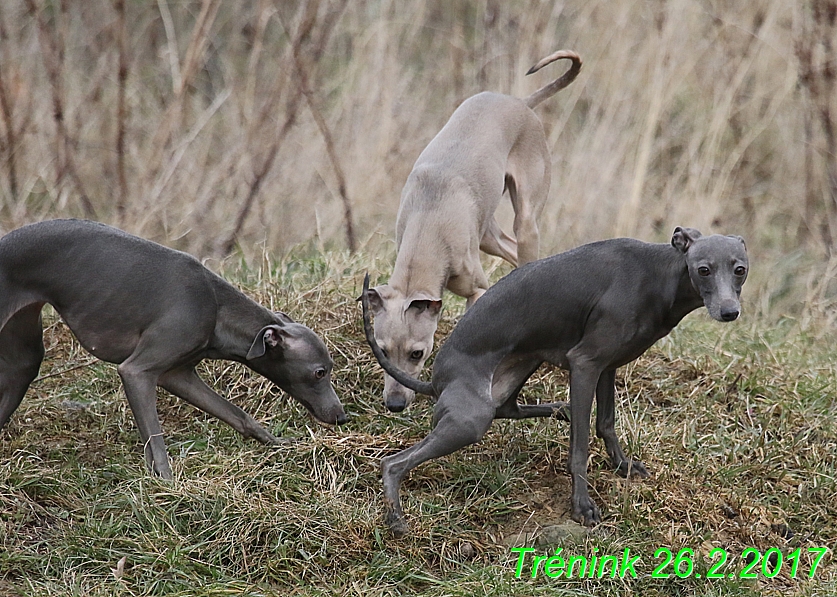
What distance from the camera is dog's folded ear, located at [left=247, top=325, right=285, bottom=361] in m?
4.72

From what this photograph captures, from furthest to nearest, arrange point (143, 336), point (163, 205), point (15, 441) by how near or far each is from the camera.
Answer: point (163, 205) → point (15, 441) → point (143, 336)

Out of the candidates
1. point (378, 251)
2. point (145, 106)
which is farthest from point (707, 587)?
point (145, 106)

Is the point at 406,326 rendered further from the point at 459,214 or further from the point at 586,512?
the point at 586,512

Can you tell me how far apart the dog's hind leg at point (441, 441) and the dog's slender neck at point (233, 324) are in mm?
871

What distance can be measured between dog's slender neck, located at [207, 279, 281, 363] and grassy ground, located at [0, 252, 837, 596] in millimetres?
452

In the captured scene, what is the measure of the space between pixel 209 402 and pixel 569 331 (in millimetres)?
1619

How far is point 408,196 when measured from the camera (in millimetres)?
6105

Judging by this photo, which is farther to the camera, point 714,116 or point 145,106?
point 145,106

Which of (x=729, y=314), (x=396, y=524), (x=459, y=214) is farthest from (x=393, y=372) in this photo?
(x=729, y=314)

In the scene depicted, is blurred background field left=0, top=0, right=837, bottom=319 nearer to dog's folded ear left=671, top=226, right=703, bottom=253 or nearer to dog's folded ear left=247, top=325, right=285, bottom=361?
dog's folded ear left=247, top=325, right=285, bottom=361

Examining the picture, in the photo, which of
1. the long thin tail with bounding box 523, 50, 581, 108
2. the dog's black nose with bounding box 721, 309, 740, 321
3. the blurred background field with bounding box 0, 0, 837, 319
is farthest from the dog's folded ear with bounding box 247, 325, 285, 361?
the blurred background field with bounding box 0, 0, 837, 319

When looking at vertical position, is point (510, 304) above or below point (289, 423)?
Result: above

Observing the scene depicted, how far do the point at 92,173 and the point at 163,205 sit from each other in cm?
133

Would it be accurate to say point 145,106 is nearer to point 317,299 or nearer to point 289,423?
point 317,299
